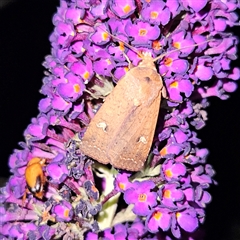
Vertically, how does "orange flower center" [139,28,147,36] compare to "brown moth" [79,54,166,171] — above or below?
above

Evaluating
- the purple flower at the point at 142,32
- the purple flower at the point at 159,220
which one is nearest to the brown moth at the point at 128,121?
the purple flower at the point at 142,32

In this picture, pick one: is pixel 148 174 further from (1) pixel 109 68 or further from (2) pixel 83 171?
(1) pixel 109 68

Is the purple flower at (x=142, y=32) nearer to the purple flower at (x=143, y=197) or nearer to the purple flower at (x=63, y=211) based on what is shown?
the purple flower at (x=143, y=197)

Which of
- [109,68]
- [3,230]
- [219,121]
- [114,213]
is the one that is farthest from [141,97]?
[219,121]

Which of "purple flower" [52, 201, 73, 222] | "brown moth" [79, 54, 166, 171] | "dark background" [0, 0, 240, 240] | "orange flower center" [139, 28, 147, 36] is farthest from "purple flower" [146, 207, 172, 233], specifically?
"dark background" [0, 0, 240, 240]

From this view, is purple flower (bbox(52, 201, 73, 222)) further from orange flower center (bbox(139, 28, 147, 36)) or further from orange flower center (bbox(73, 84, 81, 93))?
orange flower center (bbox(139, 28, 147, 36))

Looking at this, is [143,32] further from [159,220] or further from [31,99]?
[31,99]
